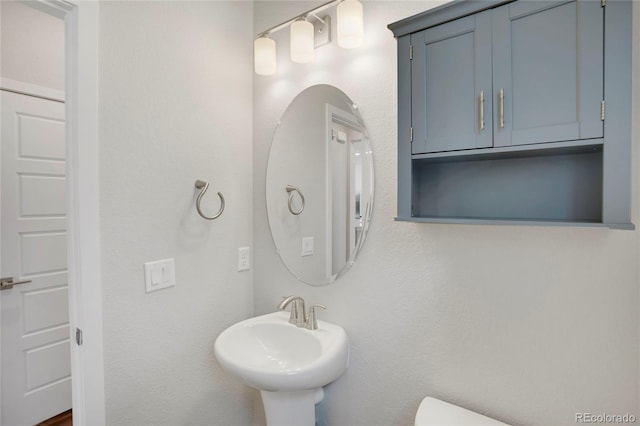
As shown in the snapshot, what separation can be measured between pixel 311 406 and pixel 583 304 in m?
1.06

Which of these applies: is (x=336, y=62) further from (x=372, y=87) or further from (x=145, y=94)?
(x=145, y=94)

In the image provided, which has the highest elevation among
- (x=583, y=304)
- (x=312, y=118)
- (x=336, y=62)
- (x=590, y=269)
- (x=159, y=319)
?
(x=336, y=62)

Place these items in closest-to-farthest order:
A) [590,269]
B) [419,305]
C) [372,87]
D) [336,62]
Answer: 1. [590,269]
2. [419,305]
3. [372,87]
4. [336,62]

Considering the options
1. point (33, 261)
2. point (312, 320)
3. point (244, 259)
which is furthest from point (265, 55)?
point (33, 261)

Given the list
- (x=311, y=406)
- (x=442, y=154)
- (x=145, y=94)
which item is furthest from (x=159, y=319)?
(x=442, y=154)

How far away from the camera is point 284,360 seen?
1.47 metres

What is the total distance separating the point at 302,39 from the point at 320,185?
65 centimetres

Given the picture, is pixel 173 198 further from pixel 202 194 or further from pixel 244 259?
pixel 244 259

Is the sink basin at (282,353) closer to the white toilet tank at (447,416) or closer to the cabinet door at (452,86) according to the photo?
the white toilet tank at (447,416)

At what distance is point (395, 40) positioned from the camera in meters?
1.29

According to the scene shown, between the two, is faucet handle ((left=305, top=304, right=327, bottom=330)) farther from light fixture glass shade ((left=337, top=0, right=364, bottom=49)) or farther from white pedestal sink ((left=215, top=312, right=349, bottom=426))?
light fixture glass shade ((left=337, top=0, right=364, bottom=49))

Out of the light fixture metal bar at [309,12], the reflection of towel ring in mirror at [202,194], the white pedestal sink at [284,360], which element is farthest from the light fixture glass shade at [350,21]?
the white pedestal sink at [284,360]

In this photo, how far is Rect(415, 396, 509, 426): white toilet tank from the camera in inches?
41.5

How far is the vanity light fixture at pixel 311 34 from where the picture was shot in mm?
1297
